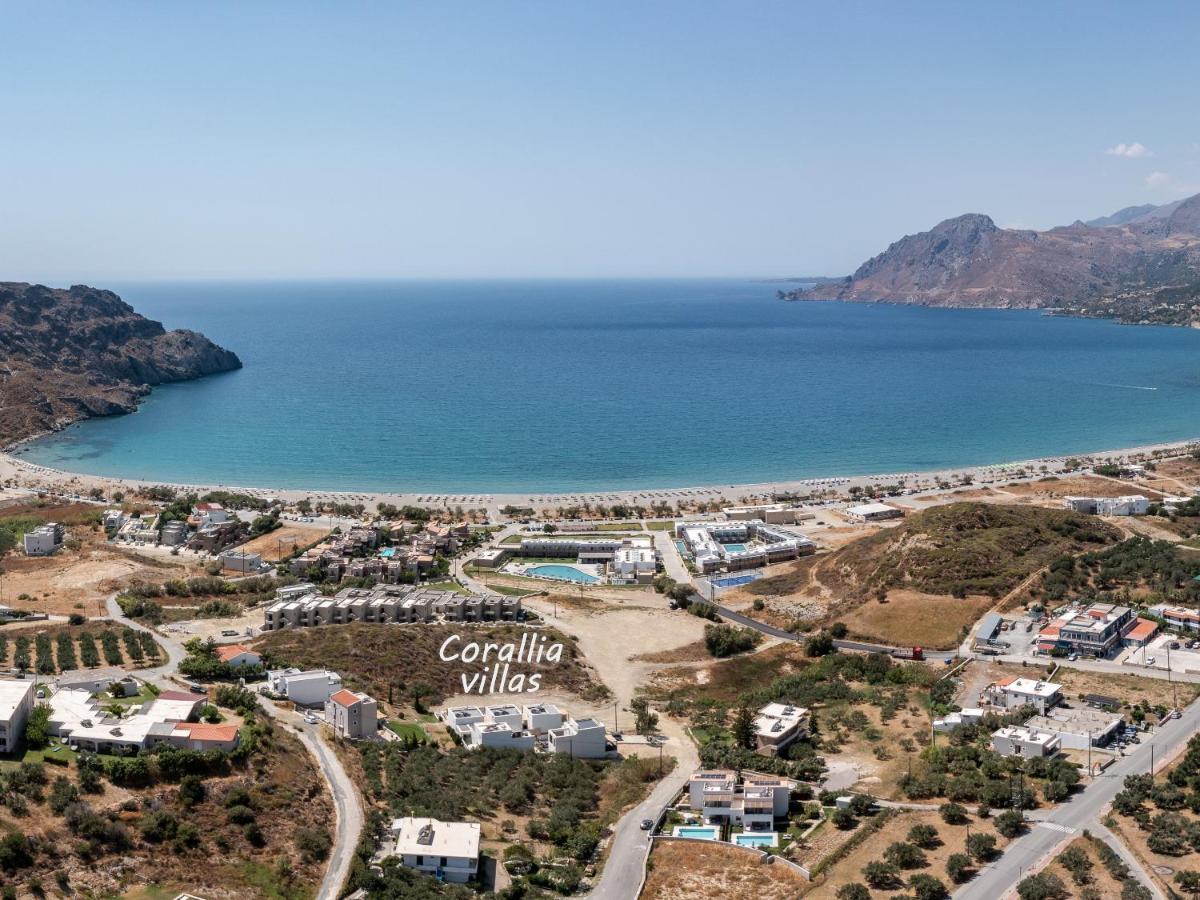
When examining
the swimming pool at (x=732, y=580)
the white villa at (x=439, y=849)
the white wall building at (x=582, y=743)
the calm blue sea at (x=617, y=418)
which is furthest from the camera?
the calm blue sea at (x=617, y=418)

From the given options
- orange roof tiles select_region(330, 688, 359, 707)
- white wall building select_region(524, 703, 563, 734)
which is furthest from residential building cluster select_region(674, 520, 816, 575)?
orange roof tiles select_region(330, 688, 359, 707)

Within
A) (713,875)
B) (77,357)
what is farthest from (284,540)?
(77,357)

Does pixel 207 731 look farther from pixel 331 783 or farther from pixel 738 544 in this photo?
pixel 738 544

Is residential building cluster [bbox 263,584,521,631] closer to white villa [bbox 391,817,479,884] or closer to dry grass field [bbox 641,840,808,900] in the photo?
white villa [bbox 391,817,479,884]

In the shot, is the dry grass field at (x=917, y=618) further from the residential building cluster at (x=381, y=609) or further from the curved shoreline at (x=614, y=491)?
the curved shoreline at (x=614, y=491)

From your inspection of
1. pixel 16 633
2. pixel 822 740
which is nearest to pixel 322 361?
pixel 16 633

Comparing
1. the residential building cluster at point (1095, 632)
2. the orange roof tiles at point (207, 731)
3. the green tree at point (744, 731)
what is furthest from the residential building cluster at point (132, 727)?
the residential building cluster at point (1095, 632)
